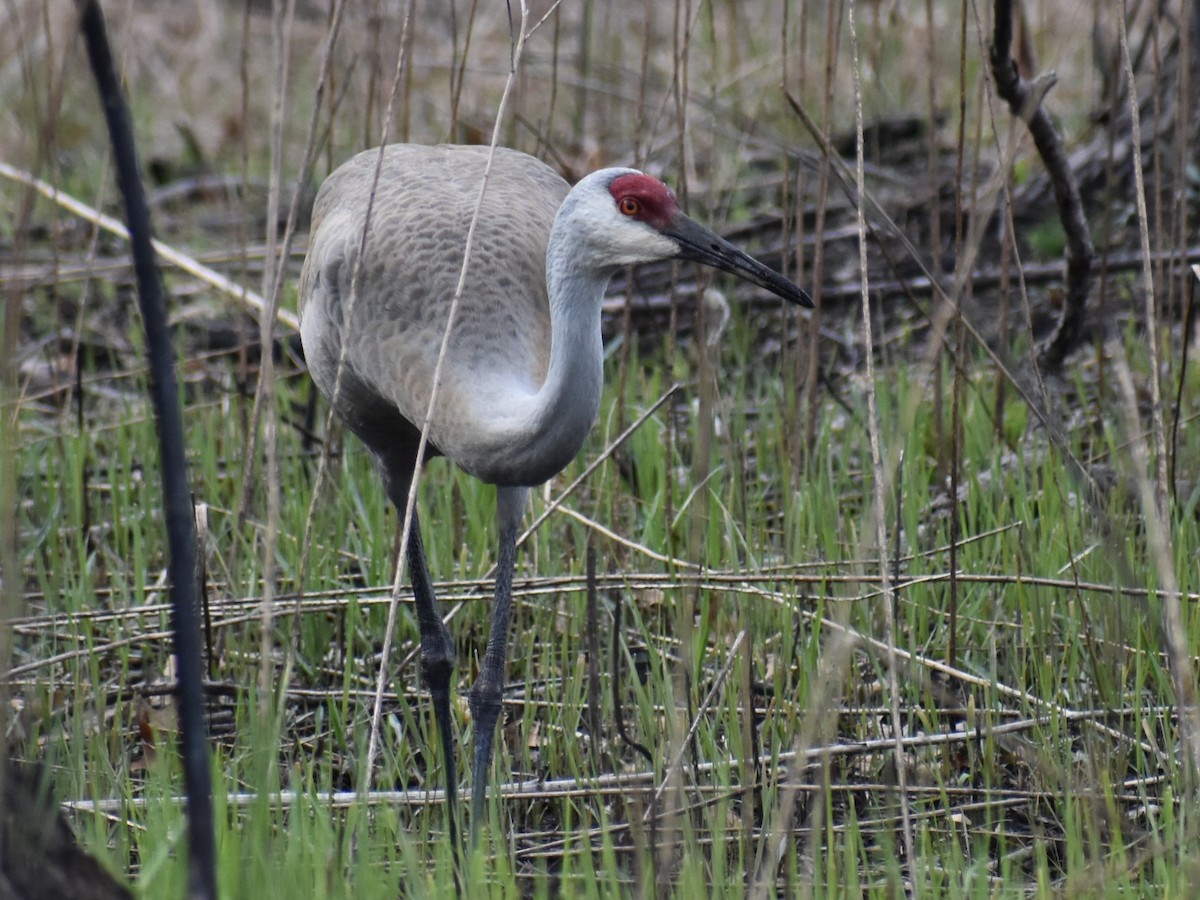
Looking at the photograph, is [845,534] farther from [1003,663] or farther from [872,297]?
[872,297]

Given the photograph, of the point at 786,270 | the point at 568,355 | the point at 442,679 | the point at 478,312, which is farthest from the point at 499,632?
the point at 786,270

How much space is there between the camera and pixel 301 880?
217 centimetres

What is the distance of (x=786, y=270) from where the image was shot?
3.74m

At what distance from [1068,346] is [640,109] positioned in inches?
60.7

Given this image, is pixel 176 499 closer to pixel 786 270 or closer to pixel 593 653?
pixel 593 653

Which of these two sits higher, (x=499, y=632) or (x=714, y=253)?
(x=714, y=253)

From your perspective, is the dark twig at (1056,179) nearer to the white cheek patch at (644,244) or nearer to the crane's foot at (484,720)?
the white cheek patch at (644,244)

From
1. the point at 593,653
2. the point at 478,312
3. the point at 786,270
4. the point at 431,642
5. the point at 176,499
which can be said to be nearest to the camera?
the point at 176,499

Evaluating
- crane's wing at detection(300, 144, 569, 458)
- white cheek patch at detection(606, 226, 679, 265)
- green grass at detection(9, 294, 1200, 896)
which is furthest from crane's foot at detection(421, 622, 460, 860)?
white cheek patch at detection(606, 226, 679, 265)

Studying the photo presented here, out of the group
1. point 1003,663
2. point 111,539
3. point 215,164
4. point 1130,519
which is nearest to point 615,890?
point 1003,663

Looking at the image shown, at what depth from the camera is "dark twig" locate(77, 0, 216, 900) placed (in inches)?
62.4

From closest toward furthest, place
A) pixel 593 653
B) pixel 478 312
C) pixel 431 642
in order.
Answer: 1. pixel 593 653
2. pixel 478 312
3. pixel 431 642

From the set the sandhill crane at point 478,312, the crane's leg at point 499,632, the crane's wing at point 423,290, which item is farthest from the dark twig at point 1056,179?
the crane's leg at point 499,632

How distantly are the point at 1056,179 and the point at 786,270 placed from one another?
0.76 m
